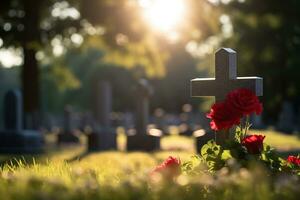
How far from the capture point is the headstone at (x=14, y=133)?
68.9 feet

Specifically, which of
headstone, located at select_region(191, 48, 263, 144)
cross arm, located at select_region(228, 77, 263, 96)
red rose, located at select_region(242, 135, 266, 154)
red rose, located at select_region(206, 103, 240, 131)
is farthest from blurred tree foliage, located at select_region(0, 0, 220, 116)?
red rose, located at select_region(242, 135, 266, 154)

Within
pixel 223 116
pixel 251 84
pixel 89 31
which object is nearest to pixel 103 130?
pixel 89 31

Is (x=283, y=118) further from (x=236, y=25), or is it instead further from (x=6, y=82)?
(x=6, y=82)

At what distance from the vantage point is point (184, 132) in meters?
32.0

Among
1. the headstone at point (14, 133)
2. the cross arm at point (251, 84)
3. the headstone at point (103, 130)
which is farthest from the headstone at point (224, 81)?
the headstone at point (103, 130)

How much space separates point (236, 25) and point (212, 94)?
119 feet

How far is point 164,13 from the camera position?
87.4 feet

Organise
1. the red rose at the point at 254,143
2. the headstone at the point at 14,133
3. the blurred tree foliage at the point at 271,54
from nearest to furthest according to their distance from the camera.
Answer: the red rose at the point at 254,143
the headstone at the point at 14,133
the blurred tree foliage at the point at 271,54

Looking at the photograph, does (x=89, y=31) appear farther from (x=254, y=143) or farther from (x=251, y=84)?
(x=254, y=143)

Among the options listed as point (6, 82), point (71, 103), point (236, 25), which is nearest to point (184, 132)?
point (236, 25)

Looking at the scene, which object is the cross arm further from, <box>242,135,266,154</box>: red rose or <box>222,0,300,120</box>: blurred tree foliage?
<box>222,0,300,120</box>: blurred tree foliage

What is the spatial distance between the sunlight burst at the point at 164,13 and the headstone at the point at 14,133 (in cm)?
671

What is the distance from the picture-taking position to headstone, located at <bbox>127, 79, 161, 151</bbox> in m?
21.1

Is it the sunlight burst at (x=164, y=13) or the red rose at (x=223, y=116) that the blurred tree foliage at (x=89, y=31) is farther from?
the red rose at (x=223, y=116)
